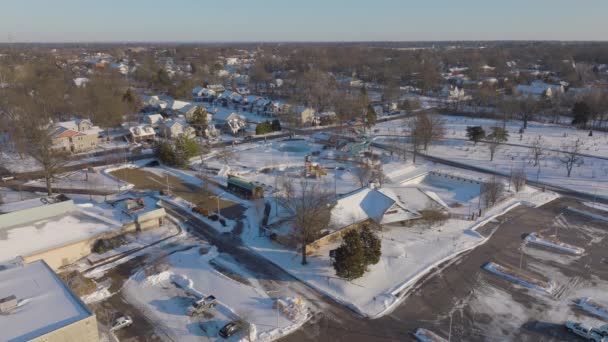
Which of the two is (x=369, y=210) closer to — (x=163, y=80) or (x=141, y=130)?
(x=141, y=130)

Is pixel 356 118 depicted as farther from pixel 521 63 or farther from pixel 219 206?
pixel 521 63

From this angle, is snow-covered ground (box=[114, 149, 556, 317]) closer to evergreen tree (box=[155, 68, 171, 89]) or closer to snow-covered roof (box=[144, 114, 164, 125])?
snow-covered roof (box=[144, 114, 164, 125])

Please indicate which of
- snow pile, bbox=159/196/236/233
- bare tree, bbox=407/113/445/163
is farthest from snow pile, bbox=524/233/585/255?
snow pile, bbox=159/196/236/233

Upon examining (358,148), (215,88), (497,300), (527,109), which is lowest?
(497,300)

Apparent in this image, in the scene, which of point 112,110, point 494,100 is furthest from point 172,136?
point 494,100

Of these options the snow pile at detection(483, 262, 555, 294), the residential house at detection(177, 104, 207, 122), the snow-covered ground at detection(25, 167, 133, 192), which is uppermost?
the residential house at detection(177, 104, 207, 122)

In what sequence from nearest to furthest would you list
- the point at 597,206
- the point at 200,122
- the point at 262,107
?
the point at 597,206, the point at 200,122, the point at 262,107

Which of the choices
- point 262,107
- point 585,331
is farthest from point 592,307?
point 262,107
